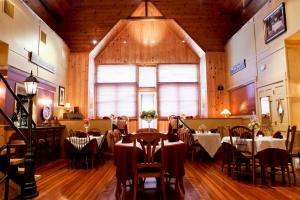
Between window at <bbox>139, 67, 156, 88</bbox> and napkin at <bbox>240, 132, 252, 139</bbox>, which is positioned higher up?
window at <bbox>139, 67, 156, 88</bbox>

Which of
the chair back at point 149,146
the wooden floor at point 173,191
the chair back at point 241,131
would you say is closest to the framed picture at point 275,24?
the chair back at point 241,131

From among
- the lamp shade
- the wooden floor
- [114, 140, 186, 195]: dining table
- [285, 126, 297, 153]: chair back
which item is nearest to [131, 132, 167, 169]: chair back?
[114, 140, 186, 195]: dining table

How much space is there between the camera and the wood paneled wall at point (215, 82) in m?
9.84

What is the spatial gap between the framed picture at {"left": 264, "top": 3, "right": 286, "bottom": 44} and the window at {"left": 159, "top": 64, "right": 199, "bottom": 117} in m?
4.88

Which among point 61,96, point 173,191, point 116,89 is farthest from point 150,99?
point 173,191

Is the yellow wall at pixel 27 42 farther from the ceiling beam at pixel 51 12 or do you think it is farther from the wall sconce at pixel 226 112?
the wall sconce at pixel 226 112

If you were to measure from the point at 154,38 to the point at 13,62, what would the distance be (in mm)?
6983

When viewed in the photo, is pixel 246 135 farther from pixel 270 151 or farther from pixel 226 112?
pixel 226 112

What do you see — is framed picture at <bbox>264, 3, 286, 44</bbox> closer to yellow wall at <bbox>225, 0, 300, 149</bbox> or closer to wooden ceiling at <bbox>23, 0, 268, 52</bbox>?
yellow wall at <bbox>225, 0, 300, 149</bbox>

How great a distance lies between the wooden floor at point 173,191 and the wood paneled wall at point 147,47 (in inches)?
267

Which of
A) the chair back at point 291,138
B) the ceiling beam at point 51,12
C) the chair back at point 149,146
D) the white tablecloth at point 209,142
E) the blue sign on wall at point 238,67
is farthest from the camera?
the blue sign on wall at point 238,67

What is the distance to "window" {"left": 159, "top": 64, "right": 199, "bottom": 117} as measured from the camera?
11.1 m

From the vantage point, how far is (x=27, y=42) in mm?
6320

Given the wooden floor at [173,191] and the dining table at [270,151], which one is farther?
the dining table at [270,151]
